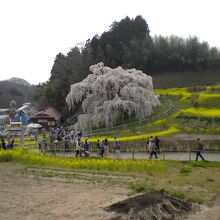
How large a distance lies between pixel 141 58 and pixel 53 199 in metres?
58.4

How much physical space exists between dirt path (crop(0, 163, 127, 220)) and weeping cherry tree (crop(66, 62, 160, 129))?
63.2ft

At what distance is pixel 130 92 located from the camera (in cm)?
4212

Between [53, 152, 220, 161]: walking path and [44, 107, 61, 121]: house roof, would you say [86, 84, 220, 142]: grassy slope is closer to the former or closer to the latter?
[53, 152, 220, 161]: walking path

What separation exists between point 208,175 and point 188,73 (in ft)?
168

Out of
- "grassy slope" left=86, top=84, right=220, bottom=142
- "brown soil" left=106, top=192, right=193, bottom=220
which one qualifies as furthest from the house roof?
"brown soil" left=106, top=192, right=193, bottom=220

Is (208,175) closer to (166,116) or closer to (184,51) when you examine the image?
(166,116)

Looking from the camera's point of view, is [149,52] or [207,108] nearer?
[207,108]

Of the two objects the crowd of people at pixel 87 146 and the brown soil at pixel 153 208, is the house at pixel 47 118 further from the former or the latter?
the brown soil at pixel 153 208

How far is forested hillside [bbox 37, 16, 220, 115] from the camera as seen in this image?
6912 cm

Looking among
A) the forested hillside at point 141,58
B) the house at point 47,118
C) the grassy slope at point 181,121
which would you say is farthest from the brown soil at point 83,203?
the forested hillside at point 141,58

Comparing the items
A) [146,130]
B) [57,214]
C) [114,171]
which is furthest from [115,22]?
[57,214]

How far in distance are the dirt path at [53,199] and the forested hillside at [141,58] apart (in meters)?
46.6

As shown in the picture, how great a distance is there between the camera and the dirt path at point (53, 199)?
14820 mm

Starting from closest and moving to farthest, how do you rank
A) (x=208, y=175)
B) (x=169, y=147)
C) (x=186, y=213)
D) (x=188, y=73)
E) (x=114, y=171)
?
(x=186, y=213) < (x=208, y=175) < (x=114, y=171) < (x=169, y=147) < (x=188, y=73)
